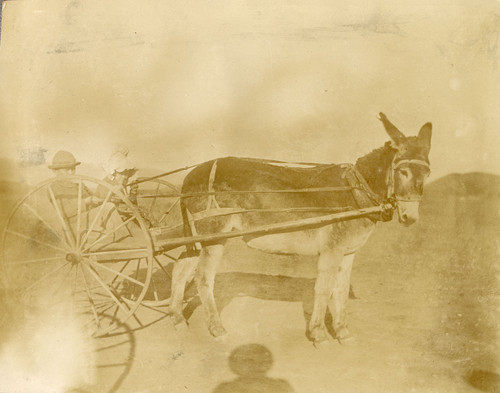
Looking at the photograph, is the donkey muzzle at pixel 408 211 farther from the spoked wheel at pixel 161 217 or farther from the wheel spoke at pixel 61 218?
the wheel spoke at pixel 61 218

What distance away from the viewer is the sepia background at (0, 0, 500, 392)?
3.27 meters

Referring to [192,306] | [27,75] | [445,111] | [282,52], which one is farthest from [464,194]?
[27,75]

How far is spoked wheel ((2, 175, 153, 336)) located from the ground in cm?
24

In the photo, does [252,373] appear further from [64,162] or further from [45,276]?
[64,162]

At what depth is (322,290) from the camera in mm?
3229

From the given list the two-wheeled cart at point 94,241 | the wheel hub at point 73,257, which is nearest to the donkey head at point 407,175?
the two-wheeled cart at point 94,241

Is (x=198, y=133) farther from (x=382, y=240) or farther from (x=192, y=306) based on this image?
(x=382, y=240)

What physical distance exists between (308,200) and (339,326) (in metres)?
0.92

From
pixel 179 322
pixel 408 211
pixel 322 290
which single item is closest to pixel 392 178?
pixel 408 211

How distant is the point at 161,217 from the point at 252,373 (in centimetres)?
129

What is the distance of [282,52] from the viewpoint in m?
3.35

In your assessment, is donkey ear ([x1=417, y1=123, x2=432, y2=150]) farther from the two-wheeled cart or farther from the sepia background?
the two-wheeled cart

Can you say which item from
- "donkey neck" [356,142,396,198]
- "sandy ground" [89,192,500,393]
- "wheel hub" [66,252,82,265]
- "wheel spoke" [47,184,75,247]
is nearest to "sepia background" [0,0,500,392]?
"sandy ground" [89,192,500,393]

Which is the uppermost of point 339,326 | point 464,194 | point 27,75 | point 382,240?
point 27,75
